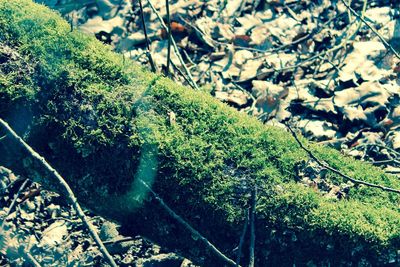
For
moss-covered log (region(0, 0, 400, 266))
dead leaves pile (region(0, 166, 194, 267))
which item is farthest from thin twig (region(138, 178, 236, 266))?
dead leaves pile (region(0, 166, 194, 267))

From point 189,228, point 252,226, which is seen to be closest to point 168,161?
point 189,228

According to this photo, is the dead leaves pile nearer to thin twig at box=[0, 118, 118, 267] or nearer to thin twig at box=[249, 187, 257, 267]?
thin twig at box=[249, 187, 257, 267]

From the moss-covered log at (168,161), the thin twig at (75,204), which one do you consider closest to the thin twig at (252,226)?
the moss-covered log at (168,161)

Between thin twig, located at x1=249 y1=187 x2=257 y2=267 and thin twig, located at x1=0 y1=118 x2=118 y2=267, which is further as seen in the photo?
thin twig, located at x1=249 y1=187 x2=257 y2=267

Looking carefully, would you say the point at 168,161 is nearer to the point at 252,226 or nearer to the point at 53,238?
the point at 252,226

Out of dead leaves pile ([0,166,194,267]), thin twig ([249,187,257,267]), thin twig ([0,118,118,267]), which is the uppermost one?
thin twig ([0,118,118,267])

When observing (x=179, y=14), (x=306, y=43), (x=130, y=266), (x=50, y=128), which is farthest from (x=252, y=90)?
(x=50, y=128)

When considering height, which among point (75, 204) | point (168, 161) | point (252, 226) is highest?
point (75, 204)

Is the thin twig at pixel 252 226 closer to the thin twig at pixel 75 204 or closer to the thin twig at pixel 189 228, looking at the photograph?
the thin twig at pixel 189 228
